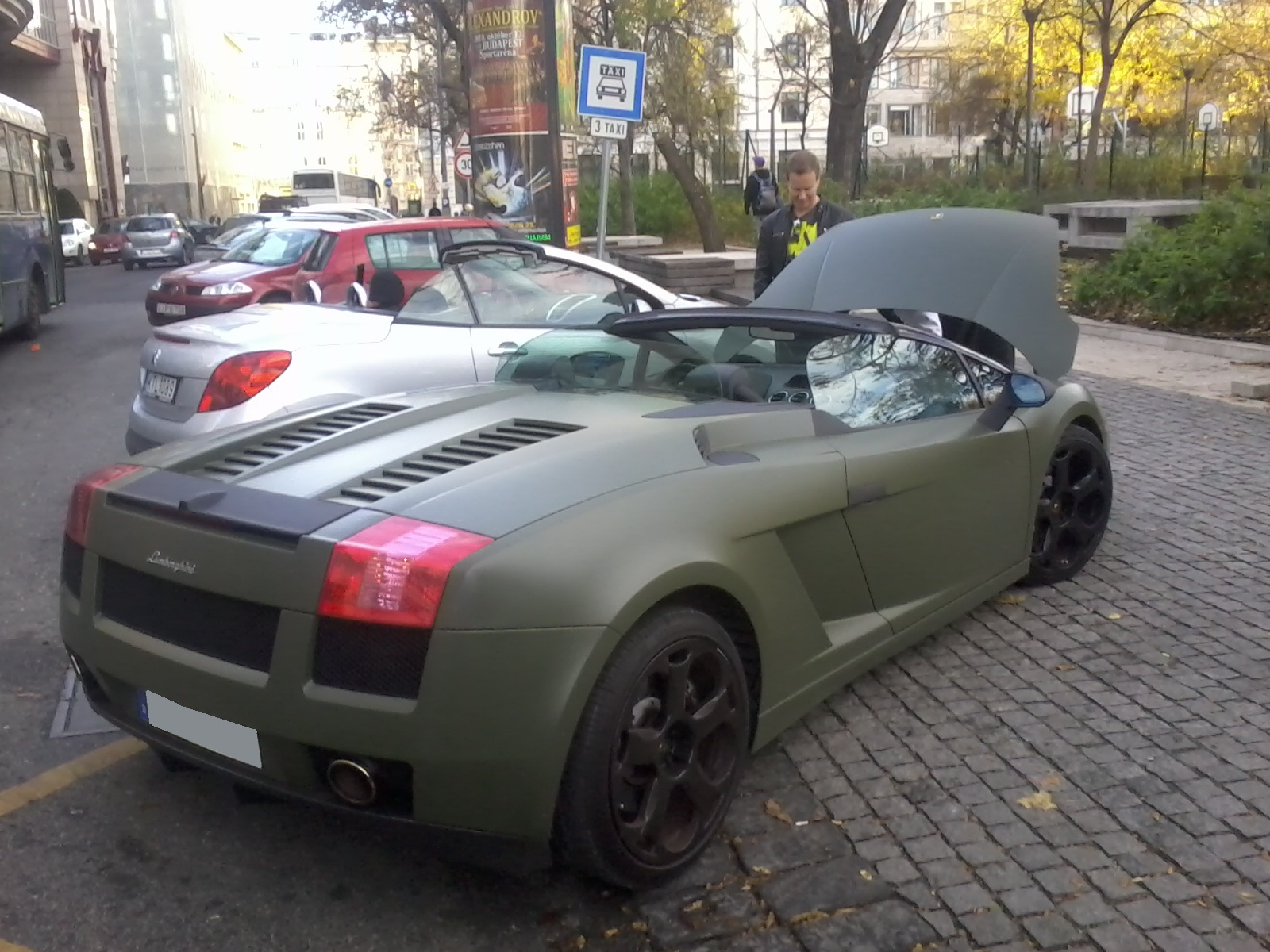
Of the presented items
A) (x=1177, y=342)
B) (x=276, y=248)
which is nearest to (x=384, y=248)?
(x=276, y=248)

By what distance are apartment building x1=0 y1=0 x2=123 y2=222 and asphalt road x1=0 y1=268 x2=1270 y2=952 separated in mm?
52528

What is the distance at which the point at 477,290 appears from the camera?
699cm

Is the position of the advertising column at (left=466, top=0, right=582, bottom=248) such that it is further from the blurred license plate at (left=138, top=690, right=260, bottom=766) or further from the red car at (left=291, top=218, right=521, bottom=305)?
the blurred license plate at (left=138, top=690, right=260, bottom=766)

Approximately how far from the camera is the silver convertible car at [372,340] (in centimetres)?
616

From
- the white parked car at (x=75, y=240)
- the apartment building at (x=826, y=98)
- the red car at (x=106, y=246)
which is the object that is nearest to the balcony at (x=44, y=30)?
the white parked car at (x=75, y=240)

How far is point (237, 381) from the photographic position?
20.1 feet

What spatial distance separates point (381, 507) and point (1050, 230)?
10.5 ft

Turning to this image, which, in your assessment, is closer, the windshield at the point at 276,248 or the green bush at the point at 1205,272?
the green bush at the point at 1205,272

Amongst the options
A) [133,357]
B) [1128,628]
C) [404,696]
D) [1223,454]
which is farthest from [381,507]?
[133,357]

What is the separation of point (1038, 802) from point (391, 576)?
1952 mm

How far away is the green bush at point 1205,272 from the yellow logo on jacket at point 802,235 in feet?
22.3

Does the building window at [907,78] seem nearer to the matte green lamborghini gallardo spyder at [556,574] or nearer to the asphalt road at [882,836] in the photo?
the asphalt road at [882,836]

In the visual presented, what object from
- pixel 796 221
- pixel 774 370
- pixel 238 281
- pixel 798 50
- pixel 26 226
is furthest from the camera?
pixel 798 50

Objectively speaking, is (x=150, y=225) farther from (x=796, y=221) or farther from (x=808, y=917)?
(x=808, y=917)
